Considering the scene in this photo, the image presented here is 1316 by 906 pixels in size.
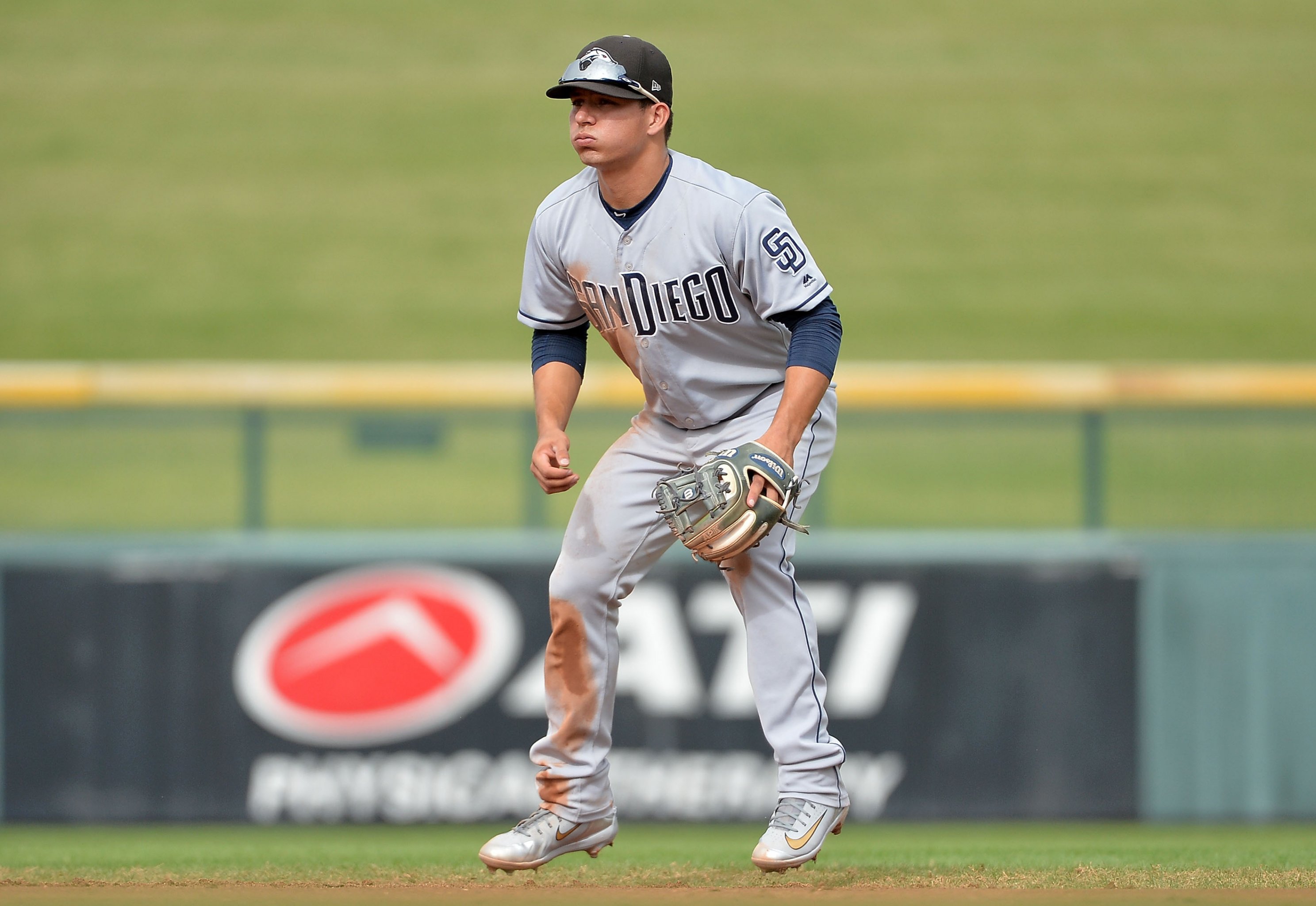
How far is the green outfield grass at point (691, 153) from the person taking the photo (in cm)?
1498

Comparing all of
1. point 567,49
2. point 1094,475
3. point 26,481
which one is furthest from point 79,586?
point 567,49

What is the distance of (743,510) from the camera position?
12.8 feet

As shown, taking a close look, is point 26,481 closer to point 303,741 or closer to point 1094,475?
point 303,741

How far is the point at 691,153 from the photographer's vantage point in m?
16.1

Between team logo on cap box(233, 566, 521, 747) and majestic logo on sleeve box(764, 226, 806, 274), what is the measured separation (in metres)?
2.86

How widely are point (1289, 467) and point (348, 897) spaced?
4.47 metres

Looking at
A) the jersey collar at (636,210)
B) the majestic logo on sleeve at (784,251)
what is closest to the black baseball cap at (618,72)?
the jersey collar at (636,210)

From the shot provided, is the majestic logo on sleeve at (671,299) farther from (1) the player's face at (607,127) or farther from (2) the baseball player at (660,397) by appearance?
(1) the player's face at (607,127)

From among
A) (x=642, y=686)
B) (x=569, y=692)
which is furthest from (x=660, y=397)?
(x=642, y=686)

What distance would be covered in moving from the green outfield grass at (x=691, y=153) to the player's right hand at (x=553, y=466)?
10.1 meters

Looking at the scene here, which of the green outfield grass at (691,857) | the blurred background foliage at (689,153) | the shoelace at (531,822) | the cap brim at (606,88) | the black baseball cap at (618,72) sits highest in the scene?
the blurred background foliage at (689,153)

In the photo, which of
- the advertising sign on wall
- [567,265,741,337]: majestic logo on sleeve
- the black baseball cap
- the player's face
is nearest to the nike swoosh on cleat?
[567,265,741,337]: majestic logo on sleeve

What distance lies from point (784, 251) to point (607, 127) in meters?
0.52

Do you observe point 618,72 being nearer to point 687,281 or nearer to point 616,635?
point 687,281
